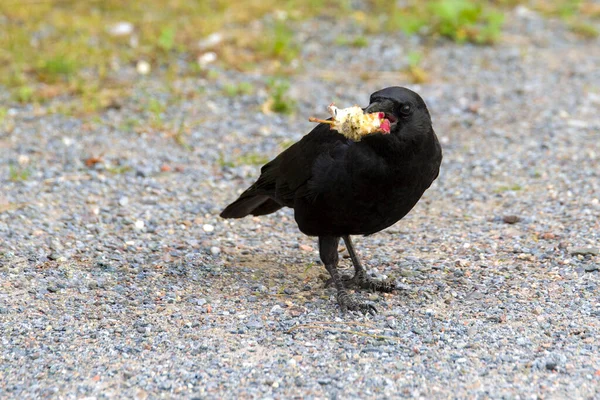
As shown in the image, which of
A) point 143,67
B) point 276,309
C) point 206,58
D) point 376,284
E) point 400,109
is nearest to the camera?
point 400,109

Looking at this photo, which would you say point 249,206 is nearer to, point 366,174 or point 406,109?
point 366,174

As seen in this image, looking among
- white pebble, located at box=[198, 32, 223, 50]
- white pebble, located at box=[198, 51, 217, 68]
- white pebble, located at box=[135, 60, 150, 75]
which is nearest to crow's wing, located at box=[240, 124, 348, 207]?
white pebble, located at box=[135, 60, 150, 75]

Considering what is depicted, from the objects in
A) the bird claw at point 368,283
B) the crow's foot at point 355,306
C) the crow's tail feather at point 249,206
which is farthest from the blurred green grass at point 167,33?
the crow's foot at point 355,306

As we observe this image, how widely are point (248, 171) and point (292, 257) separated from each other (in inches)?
61.9

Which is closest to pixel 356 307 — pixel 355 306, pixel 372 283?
Result: pixel 355 306

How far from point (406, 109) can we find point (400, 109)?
0.10 ft

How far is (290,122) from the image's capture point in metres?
7.77

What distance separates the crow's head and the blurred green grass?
3.75 metres

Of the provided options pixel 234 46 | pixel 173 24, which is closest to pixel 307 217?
pixel 234 46

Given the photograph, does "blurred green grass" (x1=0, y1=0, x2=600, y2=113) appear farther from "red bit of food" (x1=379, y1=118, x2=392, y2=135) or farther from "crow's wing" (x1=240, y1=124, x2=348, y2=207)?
"red bit of food" (x1=379, y1=118, x2=392, y2=135)

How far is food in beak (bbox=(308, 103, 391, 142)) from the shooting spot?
410 centimetres

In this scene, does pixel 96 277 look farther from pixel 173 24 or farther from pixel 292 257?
pixel 173 24

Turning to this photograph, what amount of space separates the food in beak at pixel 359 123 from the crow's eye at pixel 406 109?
88 millimetres

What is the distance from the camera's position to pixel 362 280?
16.2 feet
